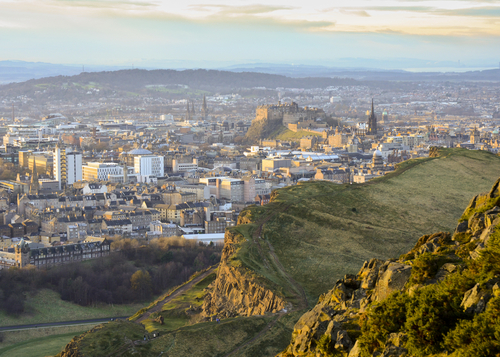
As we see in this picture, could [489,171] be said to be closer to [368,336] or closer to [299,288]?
[299,288]

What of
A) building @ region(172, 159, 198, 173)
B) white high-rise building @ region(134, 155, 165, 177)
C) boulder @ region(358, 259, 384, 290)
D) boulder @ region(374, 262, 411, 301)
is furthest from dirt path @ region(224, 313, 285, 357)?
building @ region(172, 159, 198, 173)

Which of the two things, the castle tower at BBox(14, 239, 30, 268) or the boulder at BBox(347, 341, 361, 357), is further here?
the castle tower at BBox(14, 239, 30, 268)

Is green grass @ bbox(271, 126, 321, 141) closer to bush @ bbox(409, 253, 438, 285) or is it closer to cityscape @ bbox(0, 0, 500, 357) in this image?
cityscape @ bbox(0, 0, 500, 357)

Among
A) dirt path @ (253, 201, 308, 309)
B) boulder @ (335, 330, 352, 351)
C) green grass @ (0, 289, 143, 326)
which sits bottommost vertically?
green grass @ (0, 289, 143, 326)

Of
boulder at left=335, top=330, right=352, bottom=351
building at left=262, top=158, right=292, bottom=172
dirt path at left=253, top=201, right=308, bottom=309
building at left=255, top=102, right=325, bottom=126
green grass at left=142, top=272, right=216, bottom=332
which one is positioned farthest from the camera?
building at left=255, top=102, right=325, bottom=126

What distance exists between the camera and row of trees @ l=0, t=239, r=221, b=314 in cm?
4269

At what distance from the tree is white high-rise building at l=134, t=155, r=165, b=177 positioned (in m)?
47.3

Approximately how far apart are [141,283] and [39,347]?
427 inches

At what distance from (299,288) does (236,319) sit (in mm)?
3352

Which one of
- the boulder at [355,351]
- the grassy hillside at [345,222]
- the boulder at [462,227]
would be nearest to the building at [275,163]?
the grassy hillside at [345,222]

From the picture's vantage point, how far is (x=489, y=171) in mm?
50469

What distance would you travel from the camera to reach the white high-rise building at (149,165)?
305 feet

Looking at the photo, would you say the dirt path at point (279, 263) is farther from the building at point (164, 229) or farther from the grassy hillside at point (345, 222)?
the building at point (164, 229)

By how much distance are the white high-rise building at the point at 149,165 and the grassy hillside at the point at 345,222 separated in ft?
155
